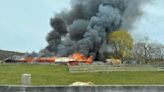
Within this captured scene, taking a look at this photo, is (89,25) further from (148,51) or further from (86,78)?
(86,78)

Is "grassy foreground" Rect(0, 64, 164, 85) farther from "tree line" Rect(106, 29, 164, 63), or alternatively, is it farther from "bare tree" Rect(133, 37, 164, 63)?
"bare tree" Rect(133, 37, 164, 63)

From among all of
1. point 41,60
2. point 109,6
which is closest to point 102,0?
point 109,6

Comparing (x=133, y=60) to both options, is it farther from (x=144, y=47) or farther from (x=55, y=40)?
(x=55, y=40)

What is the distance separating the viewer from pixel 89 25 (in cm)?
9156

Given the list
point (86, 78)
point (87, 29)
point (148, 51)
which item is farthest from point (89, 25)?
point (86, 78)

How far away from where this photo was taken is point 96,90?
11.0m

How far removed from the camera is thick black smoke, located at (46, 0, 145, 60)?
8988cm

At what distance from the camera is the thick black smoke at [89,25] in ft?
295

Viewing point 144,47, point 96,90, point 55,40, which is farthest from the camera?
point 144,47

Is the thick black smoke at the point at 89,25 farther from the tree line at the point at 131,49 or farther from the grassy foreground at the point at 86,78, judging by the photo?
the grassy foreground at the point at 86,78

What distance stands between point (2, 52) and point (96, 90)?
139 meters

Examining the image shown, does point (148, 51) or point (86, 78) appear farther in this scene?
point (148, 51)

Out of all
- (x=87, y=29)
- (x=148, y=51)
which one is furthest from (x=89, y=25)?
(x=148, y=51)

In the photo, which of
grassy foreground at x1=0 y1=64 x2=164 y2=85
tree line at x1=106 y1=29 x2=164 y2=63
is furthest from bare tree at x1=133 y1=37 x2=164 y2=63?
grassy foreground at x1=0 y1=64 x2=164 y2=85
